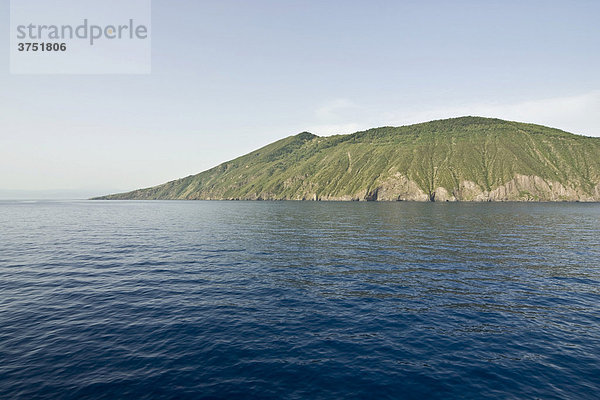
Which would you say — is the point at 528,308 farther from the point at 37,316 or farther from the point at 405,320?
the point at 37,316

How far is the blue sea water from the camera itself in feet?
44.0

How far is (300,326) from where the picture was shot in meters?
19.2

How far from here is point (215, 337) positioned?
17.6m

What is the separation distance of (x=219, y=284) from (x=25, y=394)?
1600 cm

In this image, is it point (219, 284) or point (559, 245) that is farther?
point (559, 245)

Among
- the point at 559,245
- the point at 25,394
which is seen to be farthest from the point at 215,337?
the point at 559,245

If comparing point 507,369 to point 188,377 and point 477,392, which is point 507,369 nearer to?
point 477,392

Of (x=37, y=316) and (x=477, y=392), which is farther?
(x=37, y=316)

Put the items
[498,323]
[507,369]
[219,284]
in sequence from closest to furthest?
[507,369] → [498,323] → [219,284]

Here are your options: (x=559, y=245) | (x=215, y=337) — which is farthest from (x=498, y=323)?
(x=559, y=245)

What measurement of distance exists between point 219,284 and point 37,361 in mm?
14200

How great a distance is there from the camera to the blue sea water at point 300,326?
44.0ft

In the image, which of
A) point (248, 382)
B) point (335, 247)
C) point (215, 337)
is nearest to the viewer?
point (248, 382)

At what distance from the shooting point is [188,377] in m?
13.7
